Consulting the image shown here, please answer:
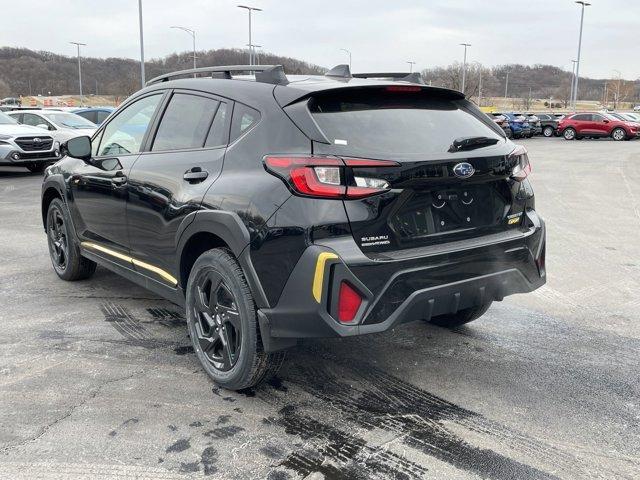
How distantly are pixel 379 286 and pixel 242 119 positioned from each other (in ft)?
4.08

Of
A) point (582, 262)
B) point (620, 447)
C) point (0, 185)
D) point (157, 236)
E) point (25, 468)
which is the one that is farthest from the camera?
point (0, 185)

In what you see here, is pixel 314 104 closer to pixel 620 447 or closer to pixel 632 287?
pixel 620 447

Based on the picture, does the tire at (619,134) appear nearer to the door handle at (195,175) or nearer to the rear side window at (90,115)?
the rear side window at (90,115)

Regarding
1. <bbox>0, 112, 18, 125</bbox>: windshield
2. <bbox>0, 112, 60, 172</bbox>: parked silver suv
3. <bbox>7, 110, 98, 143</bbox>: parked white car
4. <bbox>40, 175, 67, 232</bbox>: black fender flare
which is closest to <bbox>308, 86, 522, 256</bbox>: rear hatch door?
<bbox>40, 175, 67, 232</bbox>: black fender flare

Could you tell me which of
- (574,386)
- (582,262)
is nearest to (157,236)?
(574,386)

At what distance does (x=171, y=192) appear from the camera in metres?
3.76

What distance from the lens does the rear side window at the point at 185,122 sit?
3759 millimetres

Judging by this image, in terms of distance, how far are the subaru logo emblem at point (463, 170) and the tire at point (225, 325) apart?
1.25 metres

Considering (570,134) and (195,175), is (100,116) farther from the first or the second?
(570,134)

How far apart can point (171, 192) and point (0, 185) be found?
11712mm

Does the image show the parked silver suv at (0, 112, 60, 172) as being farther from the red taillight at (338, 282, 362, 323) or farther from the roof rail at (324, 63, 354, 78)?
the red taillight at (338, 282, 362, 323)

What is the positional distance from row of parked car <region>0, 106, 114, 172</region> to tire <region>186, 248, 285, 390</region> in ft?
39.0

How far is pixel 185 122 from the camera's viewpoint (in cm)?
396

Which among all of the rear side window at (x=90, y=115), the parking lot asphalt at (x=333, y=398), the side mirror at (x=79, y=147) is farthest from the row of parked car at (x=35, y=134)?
the parking lot asphalt at (x=333, y=398)
